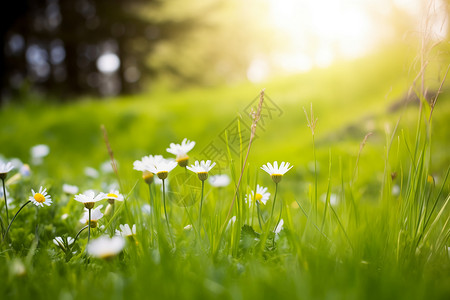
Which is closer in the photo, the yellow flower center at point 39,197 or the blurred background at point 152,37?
the yellow flower center at point 39,197

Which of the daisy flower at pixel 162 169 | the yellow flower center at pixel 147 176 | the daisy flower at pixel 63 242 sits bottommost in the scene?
the daisy flower at pixel 63 242

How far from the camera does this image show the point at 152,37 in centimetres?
1045

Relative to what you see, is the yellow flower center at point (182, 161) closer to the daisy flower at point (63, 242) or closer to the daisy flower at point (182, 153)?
the daisy flower at point (182, 153)

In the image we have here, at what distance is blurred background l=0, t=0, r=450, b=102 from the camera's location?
895cm

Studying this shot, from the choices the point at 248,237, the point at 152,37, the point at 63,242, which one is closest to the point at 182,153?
the point at 248,237

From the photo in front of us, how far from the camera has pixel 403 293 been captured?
0.72m

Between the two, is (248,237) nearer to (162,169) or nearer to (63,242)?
(162,169)

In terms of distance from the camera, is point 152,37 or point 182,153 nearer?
point 182,153

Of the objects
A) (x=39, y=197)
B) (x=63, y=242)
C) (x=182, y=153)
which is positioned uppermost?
(x=182, y=153)

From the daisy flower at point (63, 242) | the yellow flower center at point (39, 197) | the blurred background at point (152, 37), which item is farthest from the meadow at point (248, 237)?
the blurred background at point (152, 37)

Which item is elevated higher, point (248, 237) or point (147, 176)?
point (147, 176)

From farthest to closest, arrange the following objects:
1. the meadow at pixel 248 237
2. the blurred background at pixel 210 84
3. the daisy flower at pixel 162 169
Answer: the blurred background at pixel 210 84 < the daisy flower at pixel 162 169 < the meadow at pixel 248 237

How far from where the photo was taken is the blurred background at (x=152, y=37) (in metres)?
8.95

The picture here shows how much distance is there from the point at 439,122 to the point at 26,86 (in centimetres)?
652
